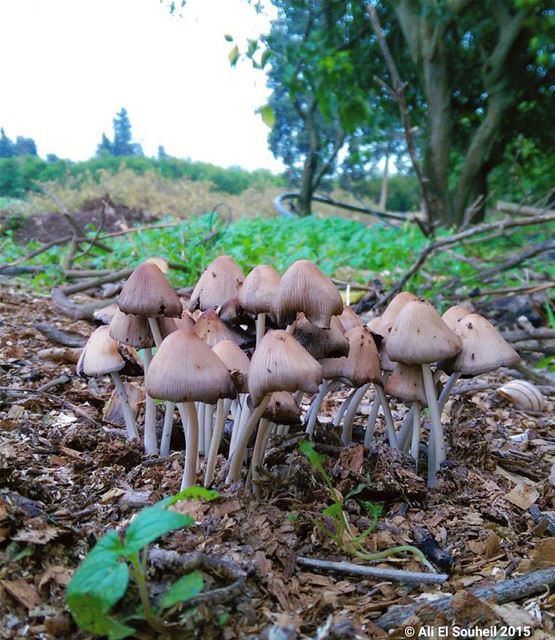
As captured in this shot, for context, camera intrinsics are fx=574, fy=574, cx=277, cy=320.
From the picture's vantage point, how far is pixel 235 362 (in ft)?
4.87

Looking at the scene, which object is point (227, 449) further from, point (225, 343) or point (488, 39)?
point (488, 39)

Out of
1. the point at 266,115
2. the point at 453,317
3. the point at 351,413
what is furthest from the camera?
the point at 266,115

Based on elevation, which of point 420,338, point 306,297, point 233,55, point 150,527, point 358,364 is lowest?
point 150,527

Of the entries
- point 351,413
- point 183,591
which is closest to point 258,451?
point 351,413

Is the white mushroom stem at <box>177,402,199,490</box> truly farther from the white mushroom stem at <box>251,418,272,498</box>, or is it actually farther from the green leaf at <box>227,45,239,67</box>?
the green leaf at <box>227,45,239,67</box>

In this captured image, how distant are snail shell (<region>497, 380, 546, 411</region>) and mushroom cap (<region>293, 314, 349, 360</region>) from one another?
4.97ft

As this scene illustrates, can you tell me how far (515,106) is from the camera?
508 inches

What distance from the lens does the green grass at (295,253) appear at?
198 inches

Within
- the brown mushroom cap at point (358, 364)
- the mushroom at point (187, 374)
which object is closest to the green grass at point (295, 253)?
the brown mushroom cap at point (358, 364)

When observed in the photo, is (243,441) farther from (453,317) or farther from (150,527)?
(453,317)

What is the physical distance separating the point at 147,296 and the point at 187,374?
0.36 meters

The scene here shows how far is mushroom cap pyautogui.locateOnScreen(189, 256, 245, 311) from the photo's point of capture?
1.74 meters

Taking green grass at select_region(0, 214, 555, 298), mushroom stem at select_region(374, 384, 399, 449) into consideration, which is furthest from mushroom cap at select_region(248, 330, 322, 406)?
green grass at select_region(0, 214, 555, 298)

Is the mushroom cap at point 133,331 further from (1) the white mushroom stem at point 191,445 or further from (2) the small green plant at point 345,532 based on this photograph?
(2) the small green plant at point 345,532
